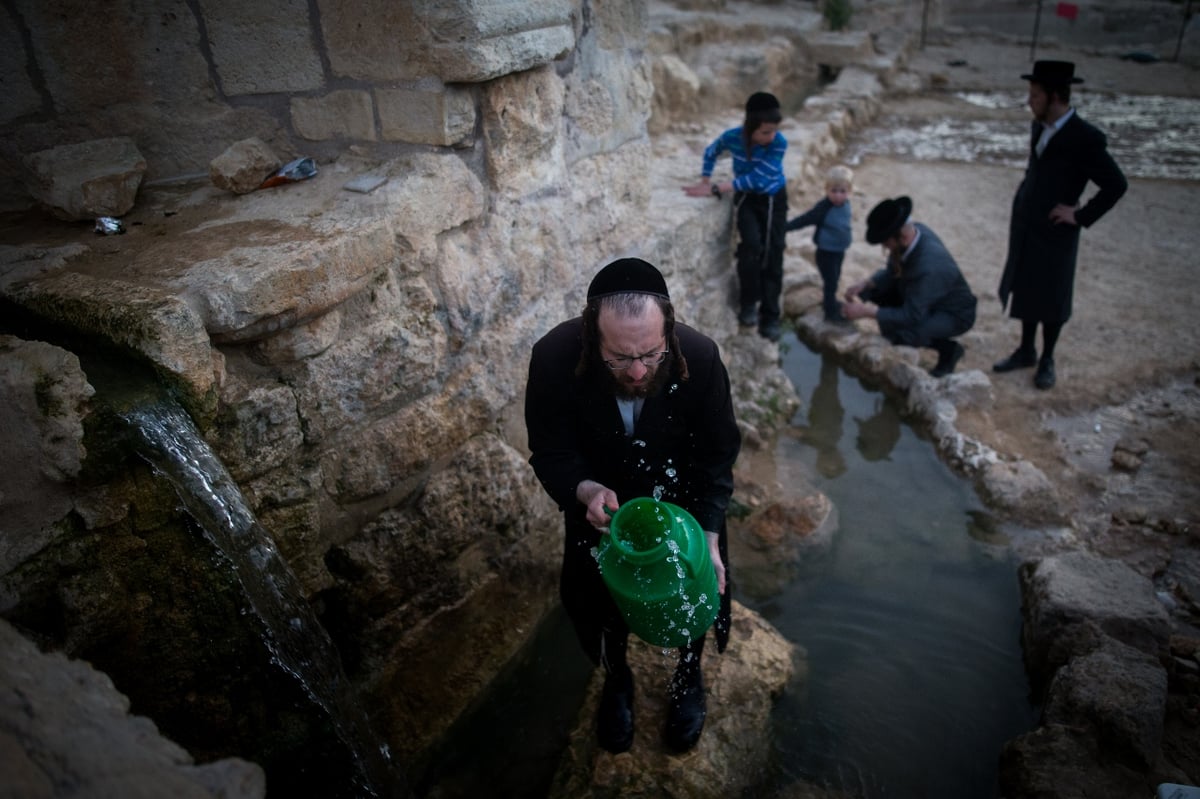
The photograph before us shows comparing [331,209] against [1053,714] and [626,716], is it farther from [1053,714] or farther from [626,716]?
[1053,714]

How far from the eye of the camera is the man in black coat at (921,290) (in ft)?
16.3

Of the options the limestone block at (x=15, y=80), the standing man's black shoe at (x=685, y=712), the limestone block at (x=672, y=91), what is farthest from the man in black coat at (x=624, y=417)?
the limestone block at (x=672, y=91)

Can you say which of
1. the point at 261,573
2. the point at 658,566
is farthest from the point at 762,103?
the point at 261,573

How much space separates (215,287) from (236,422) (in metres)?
0.44

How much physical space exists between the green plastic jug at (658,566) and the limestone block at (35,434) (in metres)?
1.45

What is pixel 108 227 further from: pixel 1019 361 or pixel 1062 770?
pixel 1019 361

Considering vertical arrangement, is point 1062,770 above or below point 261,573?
below

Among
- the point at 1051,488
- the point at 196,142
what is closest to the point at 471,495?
the point at 196,142

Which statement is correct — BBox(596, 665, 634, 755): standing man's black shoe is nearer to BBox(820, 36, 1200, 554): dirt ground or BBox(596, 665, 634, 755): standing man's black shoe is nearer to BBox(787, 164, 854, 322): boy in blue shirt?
BBox(820, 36, 1200, 554): dirt ground

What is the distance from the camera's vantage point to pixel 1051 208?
471 centimetres

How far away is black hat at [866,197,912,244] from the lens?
4.88m

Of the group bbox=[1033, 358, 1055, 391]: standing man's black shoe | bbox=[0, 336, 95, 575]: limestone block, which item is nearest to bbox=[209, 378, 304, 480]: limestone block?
bbox=[0, 336, 95, 575]: limestone block

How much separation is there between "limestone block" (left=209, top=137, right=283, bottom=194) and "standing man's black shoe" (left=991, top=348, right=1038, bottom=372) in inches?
186

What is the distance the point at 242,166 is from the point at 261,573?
1.58 meters
